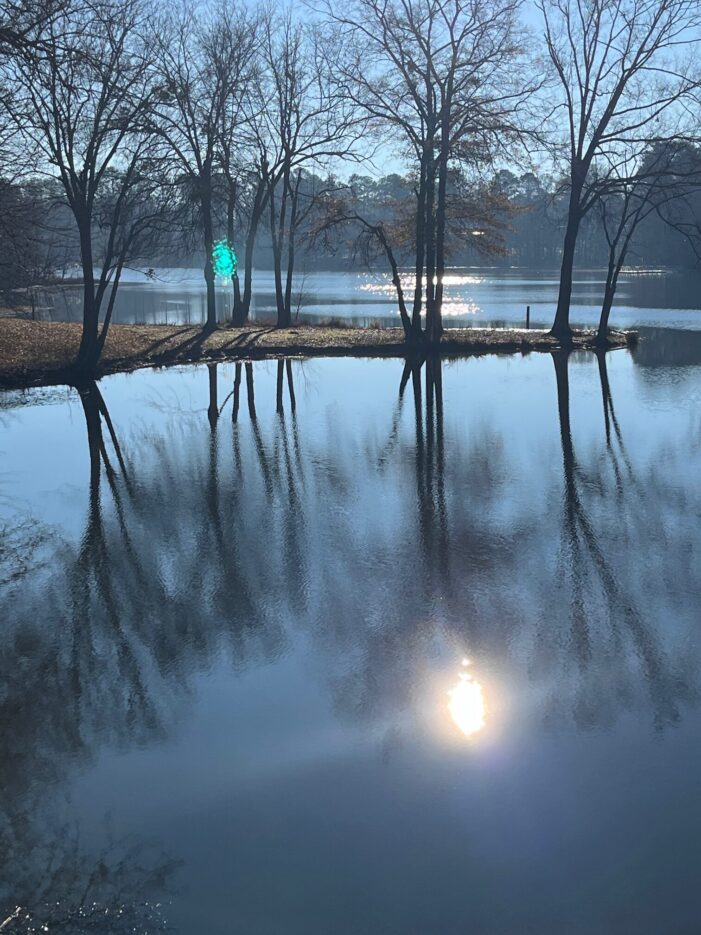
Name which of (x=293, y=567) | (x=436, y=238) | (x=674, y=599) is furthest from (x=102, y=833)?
(x=436, y=238)

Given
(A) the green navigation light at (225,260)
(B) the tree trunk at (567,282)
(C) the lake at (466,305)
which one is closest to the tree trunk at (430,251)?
(B) the tree trunk at (567,282)

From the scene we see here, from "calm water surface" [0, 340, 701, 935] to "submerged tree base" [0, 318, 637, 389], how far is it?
35.4ft

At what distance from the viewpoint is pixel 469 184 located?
3219 cm

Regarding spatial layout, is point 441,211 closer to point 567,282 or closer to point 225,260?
point 567,282

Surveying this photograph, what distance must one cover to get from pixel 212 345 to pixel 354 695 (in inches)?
1007

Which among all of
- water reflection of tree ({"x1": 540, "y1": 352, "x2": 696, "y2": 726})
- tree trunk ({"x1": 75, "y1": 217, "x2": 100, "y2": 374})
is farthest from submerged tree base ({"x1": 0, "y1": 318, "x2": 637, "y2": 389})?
water reflection of tree ({"x1": 540, "y1": 352, "x2": 696, "y2": 726})

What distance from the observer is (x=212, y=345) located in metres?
30.9

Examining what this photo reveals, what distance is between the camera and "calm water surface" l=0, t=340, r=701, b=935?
4.59 metres

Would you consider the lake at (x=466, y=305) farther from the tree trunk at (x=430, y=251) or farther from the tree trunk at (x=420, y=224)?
the tree trunk at (x=430, y=251)

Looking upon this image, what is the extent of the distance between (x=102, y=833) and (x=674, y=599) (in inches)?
207

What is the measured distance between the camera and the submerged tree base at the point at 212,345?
957 inches

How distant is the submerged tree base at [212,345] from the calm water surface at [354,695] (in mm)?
10779

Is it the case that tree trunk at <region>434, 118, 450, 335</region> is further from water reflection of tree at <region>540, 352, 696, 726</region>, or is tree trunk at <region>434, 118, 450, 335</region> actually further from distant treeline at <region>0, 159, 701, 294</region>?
water reflection of tree at <region>540, 352, 696, 726</region>

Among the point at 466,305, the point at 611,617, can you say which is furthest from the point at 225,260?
the point at 611,617
